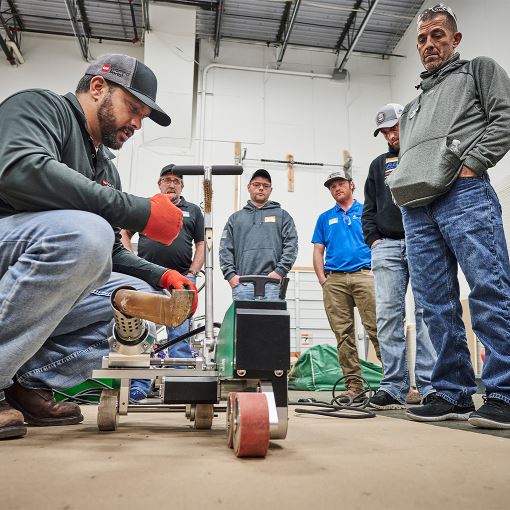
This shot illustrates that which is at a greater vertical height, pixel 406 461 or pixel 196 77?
pixel 196 77

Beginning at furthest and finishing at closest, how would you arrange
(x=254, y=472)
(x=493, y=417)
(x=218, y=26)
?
(x=218, y=26) → (x=493, y=417) → (x=254, y=472)

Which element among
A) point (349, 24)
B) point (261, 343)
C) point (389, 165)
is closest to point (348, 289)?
point (389, 165)

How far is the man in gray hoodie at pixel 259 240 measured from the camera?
11.0 ft

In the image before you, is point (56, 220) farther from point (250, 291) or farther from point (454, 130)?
point (250, 291)

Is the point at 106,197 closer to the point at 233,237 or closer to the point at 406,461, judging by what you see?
the point at 406,461

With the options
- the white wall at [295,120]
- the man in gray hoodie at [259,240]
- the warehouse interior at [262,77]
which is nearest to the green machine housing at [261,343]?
the man in gray hoodie at [259,240]

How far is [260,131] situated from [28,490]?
621 cm

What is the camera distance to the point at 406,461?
0.81m

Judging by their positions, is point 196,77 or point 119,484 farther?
point 196,77

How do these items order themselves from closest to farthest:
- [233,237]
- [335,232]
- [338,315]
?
1. [338,315]
2. [335,232]
3. [233,237]

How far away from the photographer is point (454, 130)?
156 cm

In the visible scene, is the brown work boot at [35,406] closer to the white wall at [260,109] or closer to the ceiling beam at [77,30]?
the white wall at [260,109]

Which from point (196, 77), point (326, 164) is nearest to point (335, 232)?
point (326, 164)

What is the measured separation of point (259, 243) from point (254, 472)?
2714 mm
